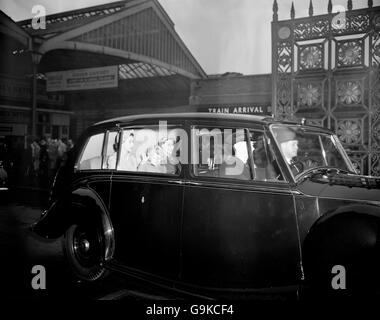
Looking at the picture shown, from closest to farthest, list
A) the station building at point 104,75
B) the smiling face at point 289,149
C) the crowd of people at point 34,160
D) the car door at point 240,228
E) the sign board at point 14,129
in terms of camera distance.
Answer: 1. the car door at point 240,228
2. the smiling face at point 289,149
3. the station building at point 104,75
4. the crowd of people at point 34,160
5. the sign board at point 14,129

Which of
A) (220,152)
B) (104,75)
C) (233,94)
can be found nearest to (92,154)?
(220,152)

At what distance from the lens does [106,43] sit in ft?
42.6

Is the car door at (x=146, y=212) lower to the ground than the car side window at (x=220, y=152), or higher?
lower

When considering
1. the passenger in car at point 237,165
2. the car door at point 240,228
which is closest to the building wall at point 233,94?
the passenger in car at point 237,165

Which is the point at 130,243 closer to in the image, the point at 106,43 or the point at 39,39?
the point at 39,39

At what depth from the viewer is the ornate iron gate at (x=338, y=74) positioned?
7145 mm

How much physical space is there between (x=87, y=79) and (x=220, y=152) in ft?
38.0

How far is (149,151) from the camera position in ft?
11.2

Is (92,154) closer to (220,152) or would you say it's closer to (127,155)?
(127,155)

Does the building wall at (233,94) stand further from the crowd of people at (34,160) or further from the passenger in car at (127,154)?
the passenger in car at (127,154)

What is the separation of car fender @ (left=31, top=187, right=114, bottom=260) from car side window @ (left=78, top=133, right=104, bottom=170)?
10.5 inches

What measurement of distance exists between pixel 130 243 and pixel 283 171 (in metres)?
1.46

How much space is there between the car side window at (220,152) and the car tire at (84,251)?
121cm
